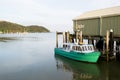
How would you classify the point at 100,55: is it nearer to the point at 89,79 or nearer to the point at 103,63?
the point at 103,63

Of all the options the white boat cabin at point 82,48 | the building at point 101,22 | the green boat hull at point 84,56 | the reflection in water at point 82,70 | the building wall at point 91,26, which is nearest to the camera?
the reflection in water at point 82,70

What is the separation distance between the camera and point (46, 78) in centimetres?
1891

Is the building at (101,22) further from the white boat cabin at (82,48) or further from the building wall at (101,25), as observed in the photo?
the white boat cabin at (82,48)

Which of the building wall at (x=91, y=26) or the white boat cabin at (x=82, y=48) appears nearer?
the white boat cabin at (x=82, y=48)

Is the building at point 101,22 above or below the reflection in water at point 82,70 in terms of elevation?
above

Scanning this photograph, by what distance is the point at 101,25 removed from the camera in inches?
1109

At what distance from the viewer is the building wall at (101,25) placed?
84.3 ft

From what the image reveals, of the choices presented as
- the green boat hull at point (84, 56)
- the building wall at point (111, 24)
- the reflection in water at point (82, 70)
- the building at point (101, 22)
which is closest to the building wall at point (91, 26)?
the building at point (101, 22)

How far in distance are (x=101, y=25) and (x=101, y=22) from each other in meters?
0.45

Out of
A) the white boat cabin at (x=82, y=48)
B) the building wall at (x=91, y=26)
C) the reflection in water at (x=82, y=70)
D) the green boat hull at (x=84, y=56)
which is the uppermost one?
the building wall at (x=91, y=26)

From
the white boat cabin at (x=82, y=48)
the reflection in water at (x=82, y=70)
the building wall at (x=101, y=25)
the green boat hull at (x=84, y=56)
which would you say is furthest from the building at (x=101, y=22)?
the reflection in water at (x=82, y=70)

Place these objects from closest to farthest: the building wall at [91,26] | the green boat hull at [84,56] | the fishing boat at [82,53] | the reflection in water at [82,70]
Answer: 1. the reflection in water at [82,70]
2. the green boat hull at [84,56]
3. the fishing boat at [82,53]
4. the building wall at [91,26]

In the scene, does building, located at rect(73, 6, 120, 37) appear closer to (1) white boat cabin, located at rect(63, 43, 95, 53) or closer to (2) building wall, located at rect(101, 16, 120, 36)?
(2) building wall, located at rect(101, 16, 120, 36)

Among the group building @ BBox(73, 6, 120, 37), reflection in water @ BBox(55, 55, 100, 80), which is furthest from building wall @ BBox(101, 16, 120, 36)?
reflection in water @ BBox(55, 55, 100, 80)
